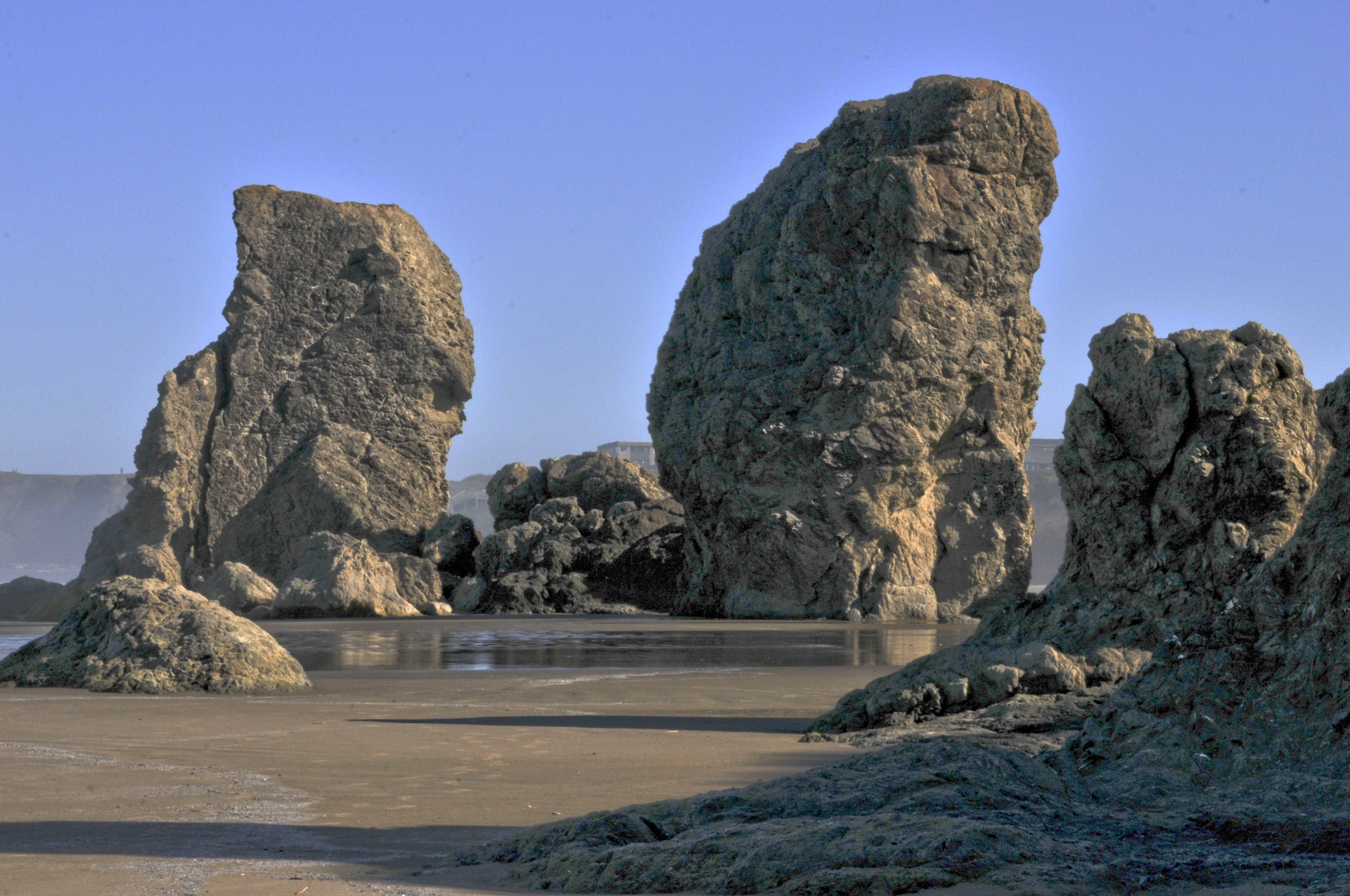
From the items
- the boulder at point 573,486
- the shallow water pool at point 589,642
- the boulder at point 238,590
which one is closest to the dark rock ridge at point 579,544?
the boulder at point 573,486

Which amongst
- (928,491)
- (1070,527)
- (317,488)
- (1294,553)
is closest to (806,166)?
(928,491)

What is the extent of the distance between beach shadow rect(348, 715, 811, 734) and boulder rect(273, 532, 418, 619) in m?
18.9

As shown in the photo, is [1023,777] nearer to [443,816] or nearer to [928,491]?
[443,816]

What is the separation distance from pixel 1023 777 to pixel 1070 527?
196 inches

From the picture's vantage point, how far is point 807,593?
2683cm

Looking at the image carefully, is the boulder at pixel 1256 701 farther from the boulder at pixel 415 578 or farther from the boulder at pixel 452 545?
the boulder at pixel 452 545

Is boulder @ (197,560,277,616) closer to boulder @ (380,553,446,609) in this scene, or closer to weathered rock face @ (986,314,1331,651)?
boulder @ (380,553,446,609)

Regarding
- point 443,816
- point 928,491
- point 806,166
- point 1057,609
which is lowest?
point 443,816

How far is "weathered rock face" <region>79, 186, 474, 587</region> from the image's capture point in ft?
110

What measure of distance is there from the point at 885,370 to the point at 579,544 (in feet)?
28.7

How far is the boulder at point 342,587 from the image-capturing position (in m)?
27.0

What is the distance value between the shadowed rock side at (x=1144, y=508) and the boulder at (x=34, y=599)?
25683 mm

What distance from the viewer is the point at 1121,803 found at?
4457 mm

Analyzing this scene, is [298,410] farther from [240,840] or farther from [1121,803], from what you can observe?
[1121,803]
